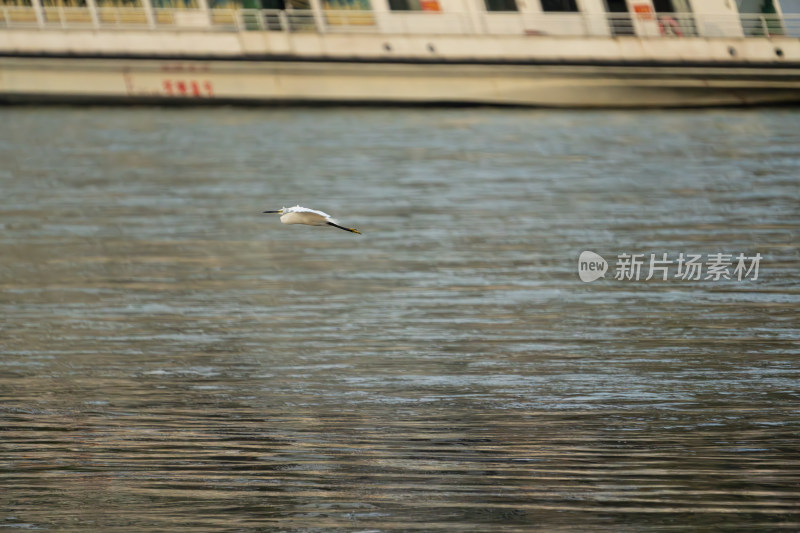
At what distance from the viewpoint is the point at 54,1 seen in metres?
31.7

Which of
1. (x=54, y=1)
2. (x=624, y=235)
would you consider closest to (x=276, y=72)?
(x=54, y=1)

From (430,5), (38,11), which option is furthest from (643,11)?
(38,11)

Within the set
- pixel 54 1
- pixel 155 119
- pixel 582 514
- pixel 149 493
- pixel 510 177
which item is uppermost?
pixel 54 1

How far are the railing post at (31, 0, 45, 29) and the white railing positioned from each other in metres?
0.02

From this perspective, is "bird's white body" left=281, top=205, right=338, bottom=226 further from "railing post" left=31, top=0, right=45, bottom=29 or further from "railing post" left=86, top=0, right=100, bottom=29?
"railing post" left=31, top=0, right=45, bottom=29

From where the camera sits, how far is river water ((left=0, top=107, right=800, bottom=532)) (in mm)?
7195

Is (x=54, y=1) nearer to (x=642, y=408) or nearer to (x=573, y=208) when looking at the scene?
(x=573, y=208)

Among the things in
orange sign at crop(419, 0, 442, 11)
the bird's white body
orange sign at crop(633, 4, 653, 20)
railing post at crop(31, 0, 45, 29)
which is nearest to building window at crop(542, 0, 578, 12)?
orange sign at crop(633, 4, 653, 20)

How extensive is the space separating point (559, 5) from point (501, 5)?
129cm

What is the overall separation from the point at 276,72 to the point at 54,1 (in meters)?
5.85

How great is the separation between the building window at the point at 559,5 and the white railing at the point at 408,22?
20 centimetres

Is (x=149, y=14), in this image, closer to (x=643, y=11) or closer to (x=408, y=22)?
(x=408, y=22)

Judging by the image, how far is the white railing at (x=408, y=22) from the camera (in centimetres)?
2923

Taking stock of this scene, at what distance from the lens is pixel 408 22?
98.6ft
